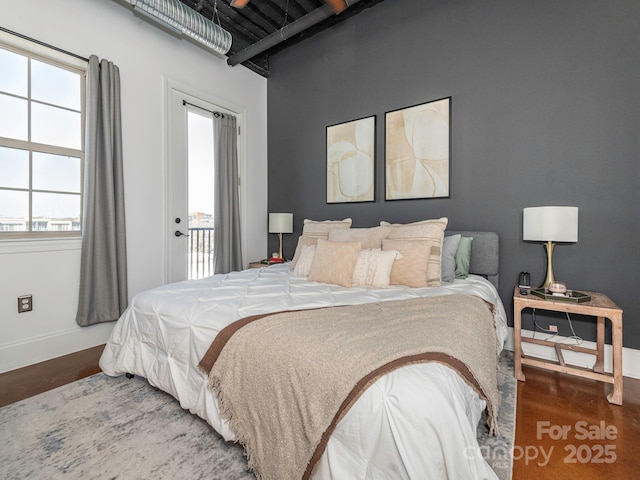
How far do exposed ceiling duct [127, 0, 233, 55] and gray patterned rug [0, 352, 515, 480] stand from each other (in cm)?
Result: 288

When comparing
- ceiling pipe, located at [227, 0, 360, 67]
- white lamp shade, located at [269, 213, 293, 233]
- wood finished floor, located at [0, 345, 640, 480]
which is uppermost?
ceiling pipe, located at [227, 0, 360, 67]

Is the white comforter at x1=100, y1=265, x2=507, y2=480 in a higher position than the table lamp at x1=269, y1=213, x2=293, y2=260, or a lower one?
lower

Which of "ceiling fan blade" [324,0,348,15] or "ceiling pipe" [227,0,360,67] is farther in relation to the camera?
"ceiling pipe" [227,0,360,67]

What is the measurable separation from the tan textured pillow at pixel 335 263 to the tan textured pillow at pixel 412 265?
31 centimetres

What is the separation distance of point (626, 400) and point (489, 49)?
9.20ft

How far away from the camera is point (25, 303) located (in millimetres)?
2434

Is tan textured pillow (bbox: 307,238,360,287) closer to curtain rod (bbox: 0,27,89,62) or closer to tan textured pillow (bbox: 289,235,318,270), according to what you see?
tan textured pillow (bbox: 289,235,318,270)

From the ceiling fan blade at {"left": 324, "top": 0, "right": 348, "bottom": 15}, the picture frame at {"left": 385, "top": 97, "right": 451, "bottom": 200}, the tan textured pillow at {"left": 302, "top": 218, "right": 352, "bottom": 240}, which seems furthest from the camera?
the tan textured pillow at {"left": 302, "top": 218, "right": 352, "bottom": 240}

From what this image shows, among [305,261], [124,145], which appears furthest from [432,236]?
[124,145]

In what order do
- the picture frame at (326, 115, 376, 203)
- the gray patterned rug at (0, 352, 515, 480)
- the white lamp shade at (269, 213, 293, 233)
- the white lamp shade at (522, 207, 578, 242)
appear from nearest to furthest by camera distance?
the gray patterned rug at (0, 352, 515, 480) < the white lamp shade at (522, 207, 578, 242) < the picture frame at (326, 115, 376, 203) < the white lamp shade at (269, 213, 293, 233)

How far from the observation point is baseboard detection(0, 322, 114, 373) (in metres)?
2.36

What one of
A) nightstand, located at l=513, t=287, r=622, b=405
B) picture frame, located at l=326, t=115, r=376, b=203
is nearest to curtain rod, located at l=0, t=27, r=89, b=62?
picture frame, located at l=326, t=115, r=376, b=203

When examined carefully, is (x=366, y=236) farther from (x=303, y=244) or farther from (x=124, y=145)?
A: (x=124, y=145)

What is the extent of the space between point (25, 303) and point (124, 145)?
5.11ft
